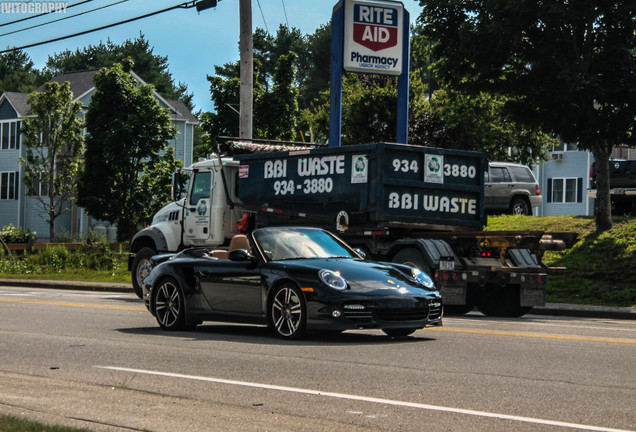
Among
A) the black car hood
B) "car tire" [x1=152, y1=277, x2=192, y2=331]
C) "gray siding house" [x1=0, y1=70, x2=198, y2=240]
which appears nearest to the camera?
the black car hood

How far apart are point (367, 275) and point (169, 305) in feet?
10.2

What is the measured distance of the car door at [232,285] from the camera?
1198 centimetres

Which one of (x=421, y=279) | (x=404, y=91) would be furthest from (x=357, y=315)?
(x=404, y=91)

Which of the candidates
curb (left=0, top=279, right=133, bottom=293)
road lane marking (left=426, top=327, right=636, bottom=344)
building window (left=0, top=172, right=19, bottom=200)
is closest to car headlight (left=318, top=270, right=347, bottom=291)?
road lane marking (left=426, top=327, right=636, bottom=344)

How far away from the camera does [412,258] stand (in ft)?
55.9

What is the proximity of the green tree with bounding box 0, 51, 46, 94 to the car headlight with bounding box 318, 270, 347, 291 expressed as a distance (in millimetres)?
81821

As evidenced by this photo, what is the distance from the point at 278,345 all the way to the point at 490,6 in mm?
14794

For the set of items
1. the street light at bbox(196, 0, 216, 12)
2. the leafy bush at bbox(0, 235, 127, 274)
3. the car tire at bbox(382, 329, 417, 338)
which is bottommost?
the leafy bush at bbox(0, 235, 127, 274)

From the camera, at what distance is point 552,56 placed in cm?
2300

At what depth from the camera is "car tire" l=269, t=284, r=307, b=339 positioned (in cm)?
1133

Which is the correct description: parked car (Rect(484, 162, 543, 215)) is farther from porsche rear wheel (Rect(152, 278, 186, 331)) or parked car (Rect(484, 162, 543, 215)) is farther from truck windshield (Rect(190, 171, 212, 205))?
porsche rear wheel (Rect(152, 278, 186, 331))

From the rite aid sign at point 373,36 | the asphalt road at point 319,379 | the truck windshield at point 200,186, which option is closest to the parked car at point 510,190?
the rite aid sign at point 373,36

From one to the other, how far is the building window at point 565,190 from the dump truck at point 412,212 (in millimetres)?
39345

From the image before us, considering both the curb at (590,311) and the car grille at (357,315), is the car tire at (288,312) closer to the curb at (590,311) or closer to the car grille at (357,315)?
the car grille at (357,315)
